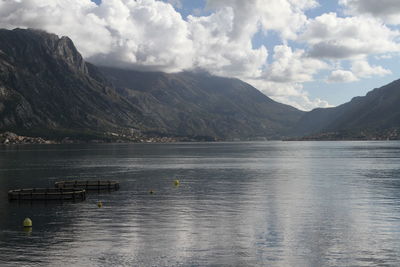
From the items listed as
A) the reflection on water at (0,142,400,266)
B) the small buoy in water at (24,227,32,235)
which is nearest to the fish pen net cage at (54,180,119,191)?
the reflection on water at (0,142,400,266)

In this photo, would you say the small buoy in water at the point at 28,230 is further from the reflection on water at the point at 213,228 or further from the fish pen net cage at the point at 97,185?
the fish pen net cage at the point at 97,185

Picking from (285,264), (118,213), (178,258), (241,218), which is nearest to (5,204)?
(118,213)

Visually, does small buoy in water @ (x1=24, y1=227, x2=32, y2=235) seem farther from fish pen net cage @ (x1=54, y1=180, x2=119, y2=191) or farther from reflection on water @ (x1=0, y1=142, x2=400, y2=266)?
fish pen net cage @ (x1=54, y1=180, x2=119, y2=191)

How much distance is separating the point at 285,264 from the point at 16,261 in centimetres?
3193

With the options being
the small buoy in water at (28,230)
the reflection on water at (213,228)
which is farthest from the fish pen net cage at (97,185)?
the small buoy in water at (28,230)

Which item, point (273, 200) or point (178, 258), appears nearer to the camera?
point (178, 258)

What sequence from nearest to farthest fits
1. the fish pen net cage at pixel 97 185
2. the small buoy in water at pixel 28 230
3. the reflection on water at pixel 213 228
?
the reflection on water at pixel 213 228, the small buoy in water at pixel 28 230, the fish pen net cage at pixel 97 185

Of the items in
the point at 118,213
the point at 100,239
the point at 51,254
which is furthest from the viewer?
the point at 118,213

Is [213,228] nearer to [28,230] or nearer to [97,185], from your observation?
[28,230]

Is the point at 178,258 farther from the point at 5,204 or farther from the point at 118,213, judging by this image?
the point at 5,204

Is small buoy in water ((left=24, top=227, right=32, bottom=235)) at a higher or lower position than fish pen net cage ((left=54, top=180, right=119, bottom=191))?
lower

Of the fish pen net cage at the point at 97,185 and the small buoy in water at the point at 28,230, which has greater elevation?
the fish pen net cage at the point at 97,185

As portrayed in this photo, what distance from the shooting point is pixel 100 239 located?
66750 mm

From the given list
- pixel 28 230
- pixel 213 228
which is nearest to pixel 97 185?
pixel 28 230
